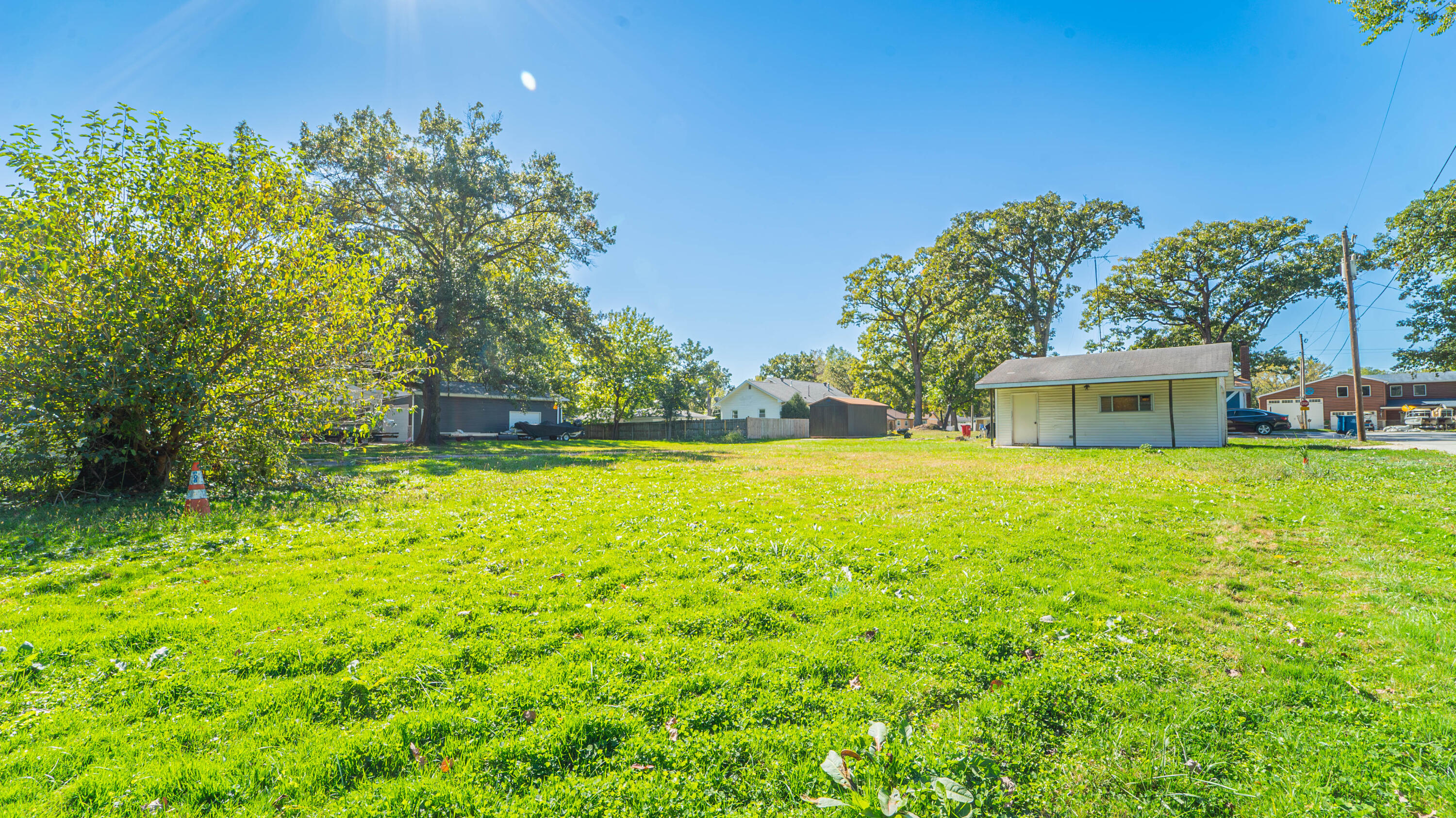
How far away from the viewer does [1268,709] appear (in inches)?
108

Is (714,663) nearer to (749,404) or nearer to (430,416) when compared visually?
(430,416)

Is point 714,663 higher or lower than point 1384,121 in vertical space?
lower

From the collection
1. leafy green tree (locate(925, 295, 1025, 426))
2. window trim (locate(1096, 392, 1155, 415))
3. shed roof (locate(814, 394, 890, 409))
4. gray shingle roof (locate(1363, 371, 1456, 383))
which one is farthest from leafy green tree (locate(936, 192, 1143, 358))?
gray shingle roof (locate(1363, 371, 1456, 383))

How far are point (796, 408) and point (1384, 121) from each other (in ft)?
93.6

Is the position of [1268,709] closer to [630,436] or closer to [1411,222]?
[630,436]

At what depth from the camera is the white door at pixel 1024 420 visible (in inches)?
895

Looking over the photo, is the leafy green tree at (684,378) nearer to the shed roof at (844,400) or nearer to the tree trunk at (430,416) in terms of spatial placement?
the shed roof at (844,400)

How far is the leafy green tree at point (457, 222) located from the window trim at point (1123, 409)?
65.7 feet

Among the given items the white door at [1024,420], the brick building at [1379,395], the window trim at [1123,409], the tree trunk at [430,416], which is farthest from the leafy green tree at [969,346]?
the tree trunk at [430,416]

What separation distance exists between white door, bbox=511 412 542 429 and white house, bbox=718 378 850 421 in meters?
14.1

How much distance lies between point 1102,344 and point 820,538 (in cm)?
4243

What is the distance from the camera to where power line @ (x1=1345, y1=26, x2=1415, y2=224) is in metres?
12.7

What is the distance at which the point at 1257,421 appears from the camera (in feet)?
91.4

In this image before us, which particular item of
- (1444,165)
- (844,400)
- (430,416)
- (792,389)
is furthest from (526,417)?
(1444,165)
